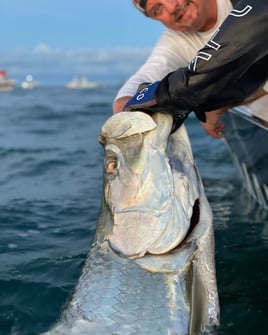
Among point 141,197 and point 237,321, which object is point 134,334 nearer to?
point 141,197

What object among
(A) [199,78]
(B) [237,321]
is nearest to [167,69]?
(A) [199,78]

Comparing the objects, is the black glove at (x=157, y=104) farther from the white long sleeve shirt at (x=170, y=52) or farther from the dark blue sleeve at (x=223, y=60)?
the white long sleeve shirt at (x=170, y=52)

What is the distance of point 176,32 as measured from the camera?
4.52m

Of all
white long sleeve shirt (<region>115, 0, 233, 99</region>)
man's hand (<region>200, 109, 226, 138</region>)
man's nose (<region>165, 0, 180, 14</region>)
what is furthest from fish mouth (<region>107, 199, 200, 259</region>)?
man's hand (<region>200, 109, 226, 138</region>)

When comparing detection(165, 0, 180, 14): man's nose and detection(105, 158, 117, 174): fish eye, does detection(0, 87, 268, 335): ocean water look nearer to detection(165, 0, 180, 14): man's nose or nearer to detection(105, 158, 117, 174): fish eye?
detection(105, 158, 117, 174): fish eye

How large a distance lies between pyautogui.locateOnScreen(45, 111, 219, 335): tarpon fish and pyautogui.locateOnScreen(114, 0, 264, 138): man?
916 millimetres

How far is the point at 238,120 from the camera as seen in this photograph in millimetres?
5348

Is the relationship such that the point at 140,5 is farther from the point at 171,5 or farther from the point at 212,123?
the point at 212,123

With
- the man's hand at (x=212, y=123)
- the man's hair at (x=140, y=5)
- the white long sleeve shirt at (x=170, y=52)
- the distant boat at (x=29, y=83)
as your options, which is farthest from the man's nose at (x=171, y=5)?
the distant boat at (x=29, y=83)

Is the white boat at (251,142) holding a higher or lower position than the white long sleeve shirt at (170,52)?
lower

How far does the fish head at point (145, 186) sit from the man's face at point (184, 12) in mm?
1280

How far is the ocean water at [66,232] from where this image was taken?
3.78 m

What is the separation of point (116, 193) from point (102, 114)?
12457 mm

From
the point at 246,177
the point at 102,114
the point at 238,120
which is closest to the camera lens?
the point at 238,120
